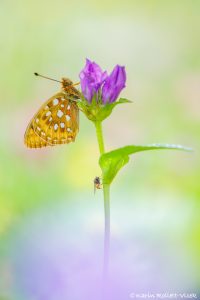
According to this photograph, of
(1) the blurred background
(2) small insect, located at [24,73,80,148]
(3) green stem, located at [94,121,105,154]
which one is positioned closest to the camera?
(3) green stem, located at [94,121,105,154]

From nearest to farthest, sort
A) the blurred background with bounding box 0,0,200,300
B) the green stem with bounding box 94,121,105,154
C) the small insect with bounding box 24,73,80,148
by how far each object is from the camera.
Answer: the green stem with bounding box 94,121,105,154 < the blurred background with bounding box 0,0,200,300 < the small insect with bounding box 24,73,80,148

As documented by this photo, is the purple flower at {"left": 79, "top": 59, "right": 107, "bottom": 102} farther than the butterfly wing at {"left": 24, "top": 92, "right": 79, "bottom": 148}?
No

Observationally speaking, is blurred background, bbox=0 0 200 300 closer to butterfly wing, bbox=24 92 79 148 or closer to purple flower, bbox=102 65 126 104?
butterfly wing, bbox=24 92 79 148

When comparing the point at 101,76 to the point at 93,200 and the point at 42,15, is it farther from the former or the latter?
the point at 42,15

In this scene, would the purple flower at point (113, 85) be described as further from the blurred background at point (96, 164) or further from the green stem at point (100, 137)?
the blurred background at point (96, 164)

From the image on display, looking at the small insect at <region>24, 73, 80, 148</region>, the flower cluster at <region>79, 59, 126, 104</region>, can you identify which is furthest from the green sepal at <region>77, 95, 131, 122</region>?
the small insect at <region>24, 73, 80, 148</region>

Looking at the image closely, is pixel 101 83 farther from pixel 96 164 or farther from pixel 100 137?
pixel 96 164

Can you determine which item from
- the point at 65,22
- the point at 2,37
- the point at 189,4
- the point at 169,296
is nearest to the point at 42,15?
the point at 65,22

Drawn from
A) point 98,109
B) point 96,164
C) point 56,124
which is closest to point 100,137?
point 98,109
